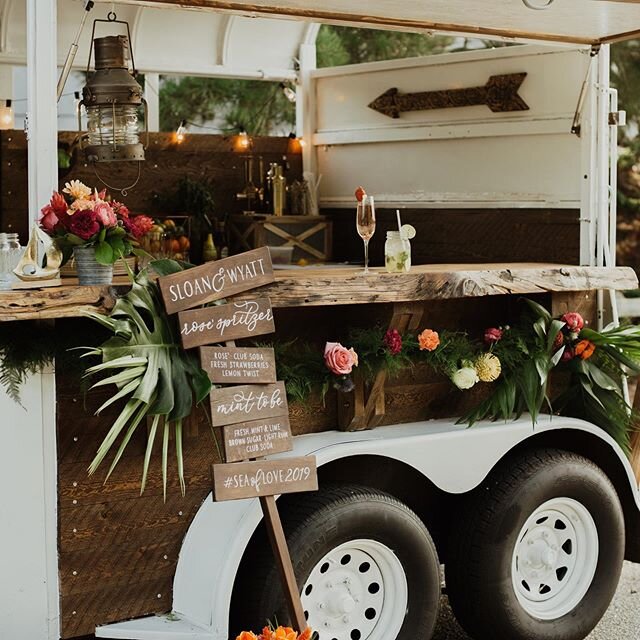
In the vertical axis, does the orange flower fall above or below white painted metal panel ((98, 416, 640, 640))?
above

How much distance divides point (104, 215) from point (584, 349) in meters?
2.11

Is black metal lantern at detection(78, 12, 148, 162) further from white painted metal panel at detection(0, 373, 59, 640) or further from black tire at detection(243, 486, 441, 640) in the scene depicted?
black tire at detection(243, 486, 441, 640)

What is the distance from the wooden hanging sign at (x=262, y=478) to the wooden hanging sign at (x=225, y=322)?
0.40 meters

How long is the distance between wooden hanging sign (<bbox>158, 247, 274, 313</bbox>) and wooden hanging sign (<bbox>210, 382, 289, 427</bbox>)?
0.97 ft

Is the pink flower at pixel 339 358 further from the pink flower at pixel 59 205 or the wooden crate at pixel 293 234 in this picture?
the wooden crate at pixel 293 234

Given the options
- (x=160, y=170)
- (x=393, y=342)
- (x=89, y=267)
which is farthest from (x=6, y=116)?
(x=393, y=342)

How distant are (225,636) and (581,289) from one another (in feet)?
6.64

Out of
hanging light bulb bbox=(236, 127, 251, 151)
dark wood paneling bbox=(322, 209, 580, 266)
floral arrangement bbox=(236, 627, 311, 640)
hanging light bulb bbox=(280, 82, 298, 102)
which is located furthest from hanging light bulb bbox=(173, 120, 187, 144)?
floral arrangement bbox=(236, 627, 311, 640)

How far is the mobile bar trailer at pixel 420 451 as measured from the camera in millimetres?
3764

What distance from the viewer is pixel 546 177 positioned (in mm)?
5355

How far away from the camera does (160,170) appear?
6801mm

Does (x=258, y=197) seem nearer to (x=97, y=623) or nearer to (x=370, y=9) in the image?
(x=370, y=9)

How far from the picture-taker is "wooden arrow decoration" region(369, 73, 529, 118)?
549cm

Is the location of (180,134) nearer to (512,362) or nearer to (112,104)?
(112,104)
